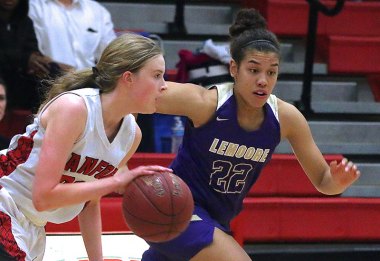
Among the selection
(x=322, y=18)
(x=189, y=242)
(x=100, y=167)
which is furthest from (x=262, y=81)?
(x=322, y=18)

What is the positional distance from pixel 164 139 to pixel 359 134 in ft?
4.84

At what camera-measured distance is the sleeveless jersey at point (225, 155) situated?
3.54 m

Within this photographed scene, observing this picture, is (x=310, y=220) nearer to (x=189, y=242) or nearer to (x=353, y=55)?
(x=353, y=55)

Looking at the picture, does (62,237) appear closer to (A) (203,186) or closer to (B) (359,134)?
(A) (203,186)

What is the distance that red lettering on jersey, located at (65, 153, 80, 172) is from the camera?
2.85 metres

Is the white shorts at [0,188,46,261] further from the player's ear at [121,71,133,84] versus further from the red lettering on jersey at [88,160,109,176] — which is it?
the player's ear at [121,71,133,84]

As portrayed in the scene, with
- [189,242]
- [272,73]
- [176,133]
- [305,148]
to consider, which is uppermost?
[272,73]

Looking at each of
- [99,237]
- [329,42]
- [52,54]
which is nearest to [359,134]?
A: [329,42]

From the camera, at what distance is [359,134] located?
613cm

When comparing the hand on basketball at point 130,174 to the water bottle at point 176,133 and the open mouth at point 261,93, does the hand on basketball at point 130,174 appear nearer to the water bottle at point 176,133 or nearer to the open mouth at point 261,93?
the open mouth at point 261,93

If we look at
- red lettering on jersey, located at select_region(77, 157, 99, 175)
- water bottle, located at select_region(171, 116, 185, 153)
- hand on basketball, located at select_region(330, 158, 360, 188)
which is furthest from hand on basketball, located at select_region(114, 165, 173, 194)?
water bottle, located at select_region(171, 116, 185, 153)

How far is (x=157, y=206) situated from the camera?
284cm

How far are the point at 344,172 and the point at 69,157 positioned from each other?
1.18 metres

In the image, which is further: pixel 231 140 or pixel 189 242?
pixel 231 140
